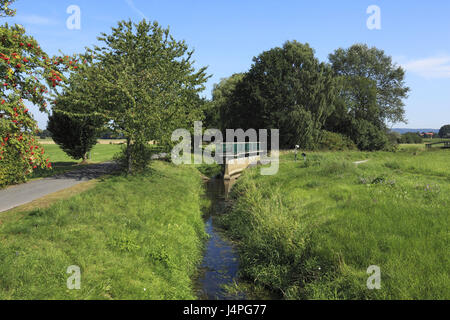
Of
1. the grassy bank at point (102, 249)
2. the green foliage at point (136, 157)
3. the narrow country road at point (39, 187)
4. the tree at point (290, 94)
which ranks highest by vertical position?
the tree at point (290, 94)

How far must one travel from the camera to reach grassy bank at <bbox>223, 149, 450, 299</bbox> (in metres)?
6.91

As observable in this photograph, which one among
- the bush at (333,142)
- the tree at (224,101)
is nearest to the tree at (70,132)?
the tree at (224,101)

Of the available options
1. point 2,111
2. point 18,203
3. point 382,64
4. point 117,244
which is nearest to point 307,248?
point 117,244

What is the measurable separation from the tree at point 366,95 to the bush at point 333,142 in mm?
3539

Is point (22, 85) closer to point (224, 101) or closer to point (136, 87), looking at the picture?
point (136, 87)

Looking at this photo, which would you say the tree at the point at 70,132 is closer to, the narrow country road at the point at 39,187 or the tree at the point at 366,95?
the narrow country road at the point at 39,187

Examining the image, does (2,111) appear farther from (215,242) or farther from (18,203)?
(215,242)

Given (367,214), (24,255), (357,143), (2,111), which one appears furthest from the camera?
(357,143)

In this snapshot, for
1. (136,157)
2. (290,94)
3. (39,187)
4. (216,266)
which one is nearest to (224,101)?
(290,94)

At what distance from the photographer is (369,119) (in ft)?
181

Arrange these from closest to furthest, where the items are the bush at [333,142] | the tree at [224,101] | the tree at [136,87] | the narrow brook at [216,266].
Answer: the narrow brook at [216,266] → the tree at [136,87] → the bush at [333,142] → the tree at [224,101]

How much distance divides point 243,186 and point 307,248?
12.1 m

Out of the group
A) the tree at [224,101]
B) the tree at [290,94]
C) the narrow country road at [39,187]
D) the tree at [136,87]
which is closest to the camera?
the narrow country road at [39,187]

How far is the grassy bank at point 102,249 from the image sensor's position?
6.80m
